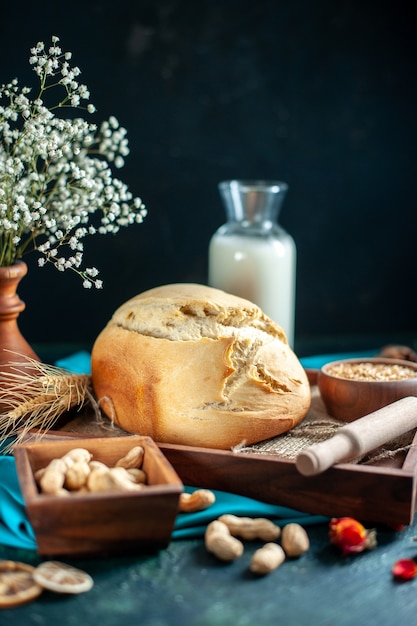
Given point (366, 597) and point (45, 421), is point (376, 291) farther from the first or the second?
point (366, 597)

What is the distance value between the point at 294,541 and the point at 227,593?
0.13 m

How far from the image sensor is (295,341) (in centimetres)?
226

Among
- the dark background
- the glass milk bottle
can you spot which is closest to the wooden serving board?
the glass milk bottle

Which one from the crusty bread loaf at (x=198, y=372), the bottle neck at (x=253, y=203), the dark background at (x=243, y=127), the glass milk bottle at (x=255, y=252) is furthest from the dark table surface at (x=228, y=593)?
the dark background at (x=243, y=127)

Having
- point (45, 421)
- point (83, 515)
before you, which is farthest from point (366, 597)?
point (45, 421)

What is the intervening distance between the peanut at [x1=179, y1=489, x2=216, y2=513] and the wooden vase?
0.47 metres

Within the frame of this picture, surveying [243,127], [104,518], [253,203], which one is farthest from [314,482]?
[243,127]

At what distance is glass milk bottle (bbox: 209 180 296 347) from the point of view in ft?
5.64

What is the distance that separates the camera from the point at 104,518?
37.2 inches

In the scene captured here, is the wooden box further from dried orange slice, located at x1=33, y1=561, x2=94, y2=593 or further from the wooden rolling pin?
dried orange slice, located at x1=33, y1=561, x2=94, y2=593

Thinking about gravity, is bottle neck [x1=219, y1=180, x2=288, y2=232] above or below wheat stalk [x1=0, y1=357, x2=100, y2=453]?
above

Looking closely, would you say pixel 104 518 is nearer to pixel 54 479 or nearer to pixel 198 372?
pixel 54 479

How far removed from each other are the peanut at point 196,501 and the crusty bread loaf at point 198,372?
14 cm

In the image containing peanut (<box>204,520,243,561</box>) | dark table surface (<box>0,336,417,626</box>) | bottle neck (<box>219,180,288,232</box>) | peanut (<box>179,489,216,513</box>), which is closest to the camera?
dark table surface (<box>0,336,417,626</box>)
